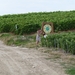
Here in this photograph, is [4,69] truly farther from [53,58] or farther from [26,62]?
[53,58]

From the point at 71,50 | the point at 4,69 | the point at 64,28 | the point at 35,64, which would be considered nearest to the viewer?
the point at 4,69

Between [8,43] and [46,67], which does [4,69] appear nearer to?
[46,67]

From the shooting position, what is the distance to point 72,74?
1055 cm

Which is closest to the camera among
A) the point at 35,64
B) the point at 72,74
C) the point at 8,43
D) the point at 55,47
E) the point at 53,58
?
the point at 72,74

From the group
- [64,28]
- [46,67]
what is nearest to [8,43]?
[64,28]

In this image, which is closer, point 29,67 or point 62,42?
point 29,67

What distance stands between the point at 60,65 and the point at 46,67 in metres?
0.77

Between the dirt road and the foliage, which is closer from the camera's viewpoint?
the dirt road

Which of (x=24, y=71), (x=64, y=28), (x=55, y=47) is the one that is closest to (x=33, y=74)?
(x=24, y=71)

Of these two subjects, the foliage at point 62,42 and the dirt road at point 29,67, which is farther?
the foliage at point 62,42

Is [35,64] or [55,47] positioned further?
[55,47]

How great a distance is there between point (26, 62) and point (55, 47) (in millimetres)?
5627

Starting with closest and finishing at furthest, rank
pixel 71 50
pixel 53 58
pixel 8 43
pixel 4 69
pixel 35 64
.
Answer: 1. pixel 4 69
2. pixel 35 64
3. pixel 53 58
4. pixel 71 50
5. pixel 8 43

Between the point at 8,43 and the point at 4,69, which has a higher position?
the point at 4,69
